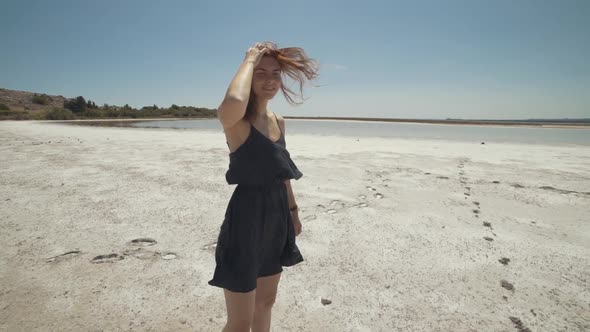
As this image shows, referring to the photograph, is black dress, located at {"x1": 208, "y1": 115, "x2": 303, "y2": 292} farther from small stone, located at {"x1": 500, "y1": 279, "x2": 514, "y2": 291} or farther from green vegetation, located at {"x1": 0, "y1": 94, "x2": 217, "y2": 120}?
green vegetation, located at {"x1": 0, "y1": 94, "x2": 217, "y2": 120}

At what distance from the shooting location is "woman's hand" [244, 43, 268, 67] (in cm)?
161

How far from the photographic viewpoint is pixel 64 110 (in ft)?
160

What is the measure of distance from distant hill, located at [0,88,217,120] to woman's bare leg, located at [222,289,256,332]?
58.7 metres

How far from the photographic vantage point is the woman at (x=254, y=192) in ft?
5.10

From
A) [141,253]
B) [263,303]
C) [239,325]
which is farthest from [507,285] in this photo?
[141,253]

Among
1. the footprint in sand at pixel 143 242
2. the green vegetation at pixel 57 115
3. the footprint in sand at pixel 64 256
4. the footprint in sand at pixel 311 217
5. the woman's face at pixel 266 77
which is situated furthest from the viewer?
the green vegetation at pixel 57 115

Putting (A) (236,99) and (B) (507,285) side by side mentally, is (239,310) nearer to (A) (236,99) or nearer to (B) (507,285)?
(A) (236,99)

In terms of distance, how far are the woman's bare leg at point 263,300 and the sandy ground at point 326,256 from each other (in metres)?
0.47

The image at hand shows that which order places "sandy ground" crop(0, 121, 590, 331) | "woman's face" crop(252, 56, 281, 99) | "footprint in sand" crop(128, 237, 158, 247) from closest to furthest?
"woman's face" crop(252, 56, 281, 99) → "sandy ground" crop(0, 121, 590, 331) → "footprint in sand" crop(128, 237, 158, 247)

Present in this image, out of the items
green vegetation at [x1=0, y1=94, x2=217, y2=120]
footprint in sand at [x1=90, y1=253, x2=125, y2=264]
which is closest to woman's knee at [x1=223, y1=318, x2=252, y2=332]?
footprint in sand at [x1=90, y1=253, x2=125, y2=264]

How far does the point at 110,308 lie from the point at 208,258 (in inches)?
40.7

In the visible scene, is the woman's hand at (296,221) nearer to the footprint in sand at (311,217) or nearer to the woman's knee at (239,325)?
the woman's knee at (239,325)

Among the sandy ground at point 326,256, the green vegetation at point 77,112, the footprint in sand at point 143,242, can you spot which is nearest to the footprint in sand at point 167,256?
the sandy ground at point 326,256

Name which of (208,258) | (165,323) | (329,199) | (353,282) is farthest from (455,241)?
(165,323)
